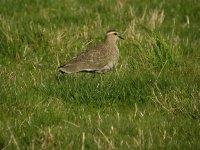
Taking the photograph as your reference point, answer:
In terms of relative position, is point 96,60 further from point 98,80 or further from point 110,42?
point 98,80

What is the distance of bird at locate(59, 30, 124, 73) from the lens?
9852 millimetres

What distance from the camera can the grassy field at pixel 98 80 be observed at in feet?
23.3

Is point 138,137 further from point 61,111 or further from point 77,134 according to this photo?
point 61,111

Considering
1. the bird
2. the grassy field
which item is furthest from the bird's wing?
the grassy field

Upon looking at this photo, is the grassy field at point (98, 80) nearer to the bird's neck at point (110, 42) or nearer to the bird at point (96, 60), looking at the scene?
the bird at point (96, 60)

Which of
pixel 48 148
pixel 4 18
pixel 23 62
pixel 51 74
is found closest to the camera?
pixel 48 148

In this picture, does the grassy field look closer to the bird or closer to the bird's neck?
the bird

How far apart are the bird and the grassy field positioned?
13cm

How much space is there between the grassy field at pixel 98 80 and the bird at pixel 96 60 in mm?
127

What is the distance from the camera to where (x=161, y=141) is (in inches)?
273

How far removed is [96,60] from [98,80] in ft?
3.74

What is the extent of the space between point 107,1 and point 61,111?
731 cm

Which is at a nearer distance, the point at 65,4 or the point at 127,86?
the point at 127,86

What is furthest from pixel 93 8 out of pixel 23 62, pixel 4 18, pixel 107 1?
pixel 23 62
